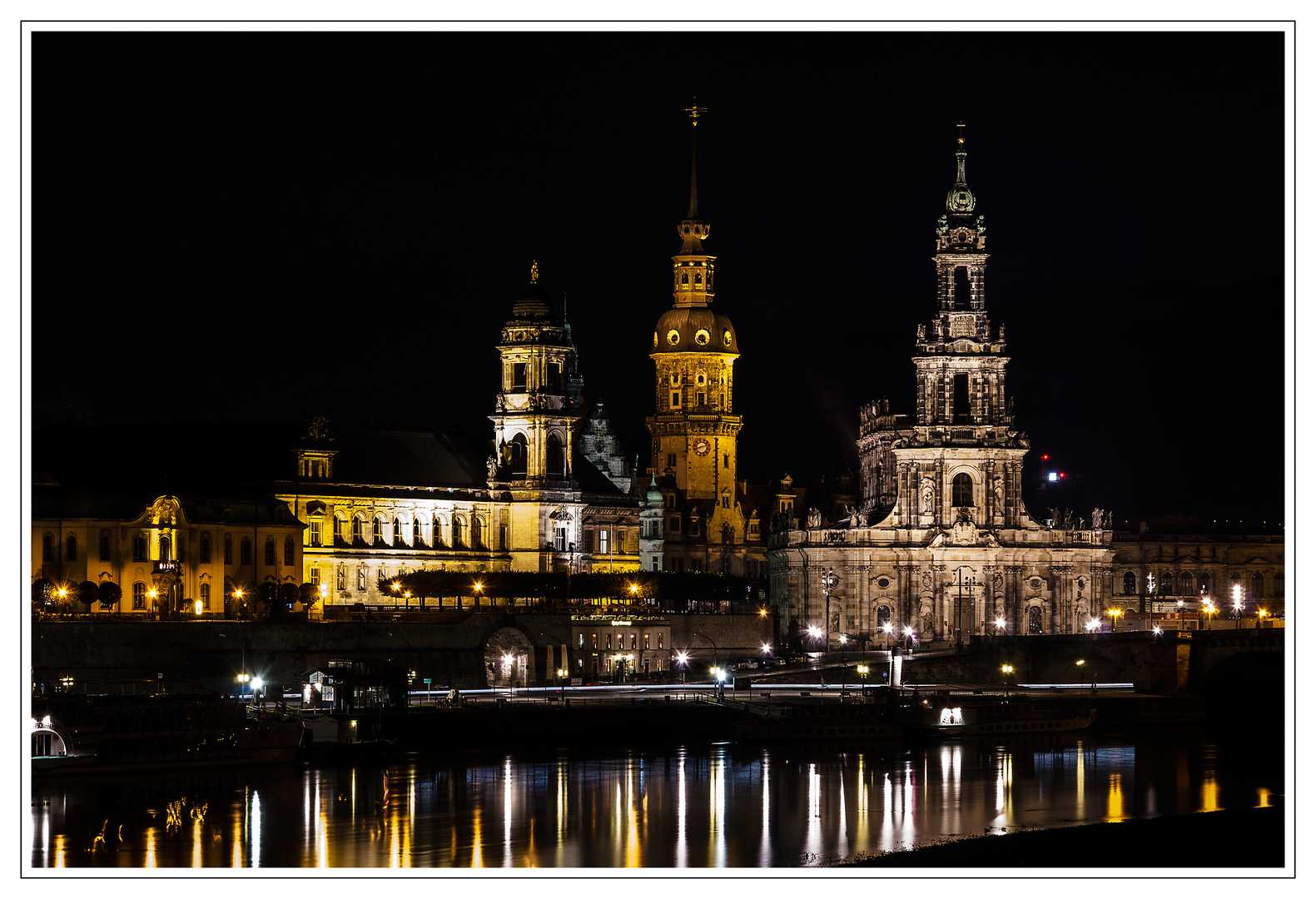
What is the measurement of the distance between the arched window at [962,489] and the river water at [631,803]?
169 feet

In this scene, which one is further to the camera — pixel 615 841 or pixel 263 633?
pixel 263 633

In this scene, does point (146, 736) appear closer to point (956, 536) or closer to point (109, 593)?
point (109, 593)

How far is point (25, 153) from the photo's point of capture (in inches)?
1784

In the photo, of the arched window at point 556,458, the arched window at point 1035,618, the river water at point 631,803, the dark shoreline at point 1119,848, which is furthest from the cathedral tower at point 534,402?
the dark shoreline at point 1119,848

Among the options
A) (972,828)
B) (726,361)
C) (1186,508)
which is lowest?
(972,828)

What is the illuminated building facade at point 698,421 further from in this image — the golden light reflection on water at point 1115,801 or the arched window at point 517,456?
the golden light reflection on water at point 1115,801

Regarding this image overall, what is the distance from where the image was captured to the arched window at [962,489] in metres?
153

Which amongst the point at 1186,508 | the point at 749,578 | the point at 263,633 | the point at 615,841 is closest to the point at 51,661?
the point at 263,633

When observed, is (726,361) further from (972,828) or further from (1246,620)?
(972,828)

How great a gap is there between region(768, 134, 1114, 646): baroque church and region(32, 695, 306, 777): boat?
66.1m

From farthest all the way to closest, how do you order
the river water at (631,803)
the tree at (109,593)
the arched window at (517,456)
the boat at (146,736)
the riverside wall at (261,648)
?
the arched window at (517,456) → the tree at (109,593) → the riverside wall at (261,648) → the boat at (146,736) → the river water at (631,803)

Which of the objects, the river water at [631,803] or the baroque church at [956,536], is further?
the baroque church at [956,536]

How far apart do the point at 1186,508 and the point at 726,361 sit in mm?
39408

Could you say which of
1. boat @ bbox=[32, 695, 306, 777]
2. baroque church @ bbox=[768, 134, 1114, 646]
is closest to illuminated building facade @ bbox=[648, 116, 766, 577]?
baroque church @ bbox=[768, 134, 1114, 646]
